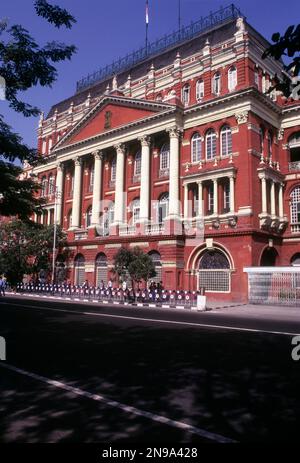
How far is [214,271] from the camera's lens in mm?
30016

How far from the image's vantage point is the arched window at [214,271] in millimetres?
29234

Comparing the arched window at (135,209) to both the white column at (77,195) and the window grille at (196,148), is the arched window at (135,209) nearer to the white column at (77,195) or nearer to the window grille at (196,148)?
the window grille at (196,148)

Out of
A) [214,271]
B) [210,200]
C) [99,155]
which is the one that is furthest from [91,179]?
[214,271]

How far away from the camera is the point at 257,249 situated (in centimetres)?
2853

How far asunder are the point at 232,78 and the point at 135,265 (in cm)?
1703

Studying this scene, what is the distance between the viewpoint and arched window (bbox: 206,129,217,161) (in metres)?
31.8

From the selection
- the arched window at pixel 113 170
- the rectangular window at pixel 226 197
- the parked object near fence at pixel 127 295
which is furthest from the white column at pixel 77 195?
the rectangular window at pixel 226 197

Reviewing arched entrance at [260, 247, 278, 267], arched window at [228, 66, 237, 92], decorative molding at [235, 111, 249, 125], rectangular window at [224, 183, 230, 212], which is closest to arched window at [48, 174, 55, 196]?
rectangular window at [224, 183, 230, 212]

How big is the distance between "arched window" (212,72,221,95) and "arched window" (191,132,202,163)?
13.1 feet

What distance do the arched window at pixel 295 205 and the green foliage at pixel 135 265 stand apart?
39.4 feet

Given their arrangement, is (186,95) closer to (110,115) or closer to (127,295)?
(110,115)

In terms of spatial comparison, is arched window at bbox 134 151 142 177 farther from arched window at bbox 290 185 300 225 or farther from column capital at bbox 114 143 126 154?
arched window at bbox 290 185 300 225

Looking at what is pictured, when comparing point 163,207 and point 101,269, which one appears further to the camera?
point 101,269

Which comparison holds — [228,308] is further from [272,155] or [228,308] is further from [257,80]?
[257,80]
